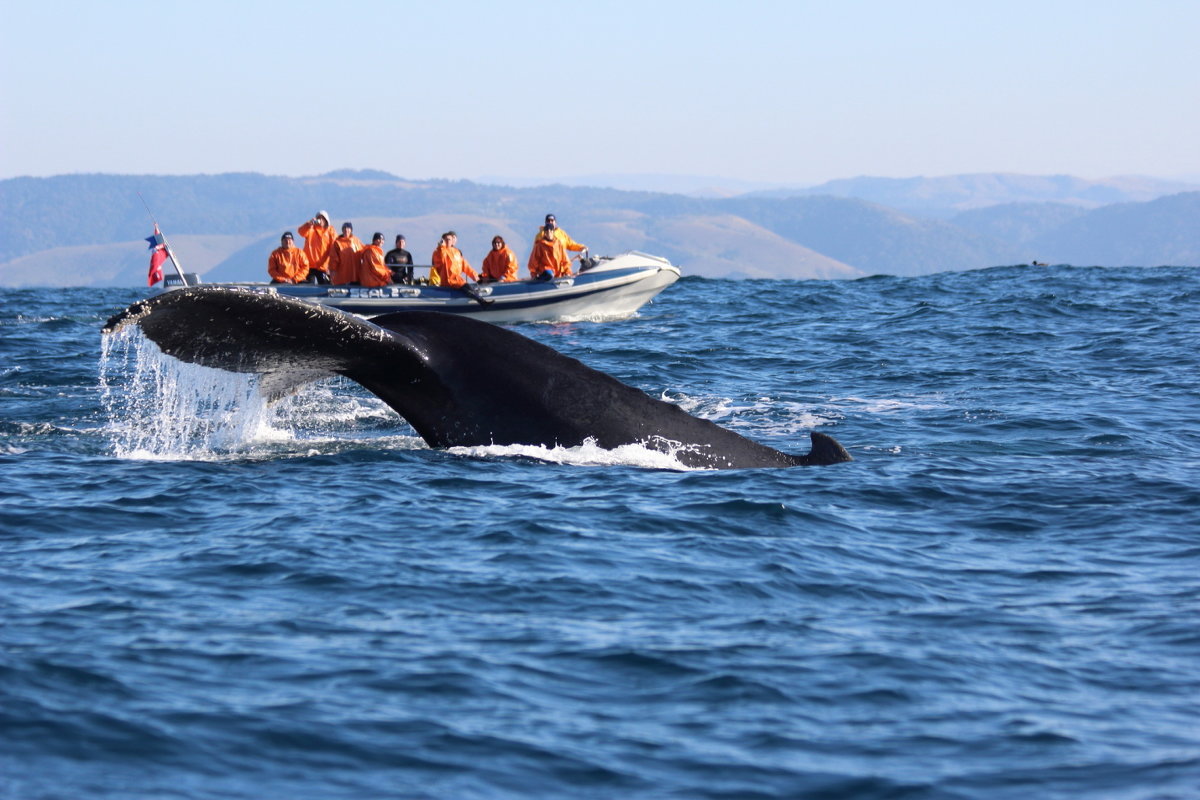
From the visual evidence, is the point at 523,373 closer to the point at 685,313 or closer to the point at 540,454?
the point at 540,454

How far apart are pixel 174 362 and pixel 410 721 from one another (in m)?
3.89

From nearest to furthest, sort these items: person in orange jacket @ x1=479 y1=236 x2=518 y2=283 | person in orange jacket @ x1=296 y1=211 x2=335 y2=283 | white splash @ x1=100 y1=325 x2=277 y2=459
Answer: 1. white splash @ x1=100 y1=325 x2=277 y2=459
2. person in orange jacket @ x1=296 y1=211 x2=335 y2=283
3. person in orange jacket @ x1=479 y1=236 x2=518 y2=283

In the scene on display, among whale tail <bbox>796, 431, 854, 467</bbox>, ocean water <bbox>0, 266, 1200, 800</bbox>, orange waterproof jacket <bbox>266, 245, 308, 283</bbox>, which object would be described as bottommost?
ocean water <bbox>0, 266, 1200, 800</bbox>

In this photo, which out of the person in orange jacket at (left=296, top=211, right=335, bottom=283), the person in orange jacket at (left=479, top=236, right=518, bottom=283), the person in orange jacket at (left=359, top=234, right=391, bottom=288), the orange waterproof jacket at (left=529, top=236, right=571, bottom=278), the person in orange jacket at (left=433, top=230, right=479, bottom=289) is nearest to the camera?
the person in orange jacket at (left=359, top=234, right=391, bottom=288)

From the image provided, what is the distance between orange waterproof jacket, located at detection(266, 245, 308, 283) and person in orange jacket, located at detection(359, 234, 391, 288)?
1250 mm

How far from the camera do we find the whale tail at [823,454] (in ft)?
32.1

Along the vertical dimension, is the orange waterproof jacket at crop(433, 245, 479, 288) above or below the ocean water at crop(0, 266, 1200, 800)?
above

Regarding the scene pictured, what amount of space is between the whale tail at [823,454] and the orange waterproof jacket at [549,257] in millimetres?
16112

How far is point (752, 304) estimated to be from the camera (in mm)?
30797

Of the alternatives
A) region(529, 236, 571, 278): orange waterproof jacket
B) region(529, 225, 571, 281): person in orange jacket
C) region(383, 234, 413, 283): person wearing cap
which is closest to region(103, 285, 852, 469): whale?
region(383, 234, 413, 283): person wearing cap

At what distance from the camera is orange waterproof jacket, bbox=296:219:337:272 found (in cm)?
2577

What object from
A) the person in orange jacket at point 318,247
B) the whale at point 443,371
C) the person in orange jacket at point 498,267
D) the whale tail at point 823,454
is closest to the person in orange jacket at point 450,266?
the person in orange jacket at point 498,267

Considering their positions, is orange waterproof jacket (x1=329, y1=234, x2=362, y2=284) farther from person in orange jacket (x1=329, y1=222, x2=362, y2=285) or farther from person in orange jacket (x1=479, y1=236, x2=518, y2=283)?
person in orange jacket (x1=479, y1=236, x2=518, y2=283)

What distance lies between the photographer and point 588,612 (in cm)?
670
